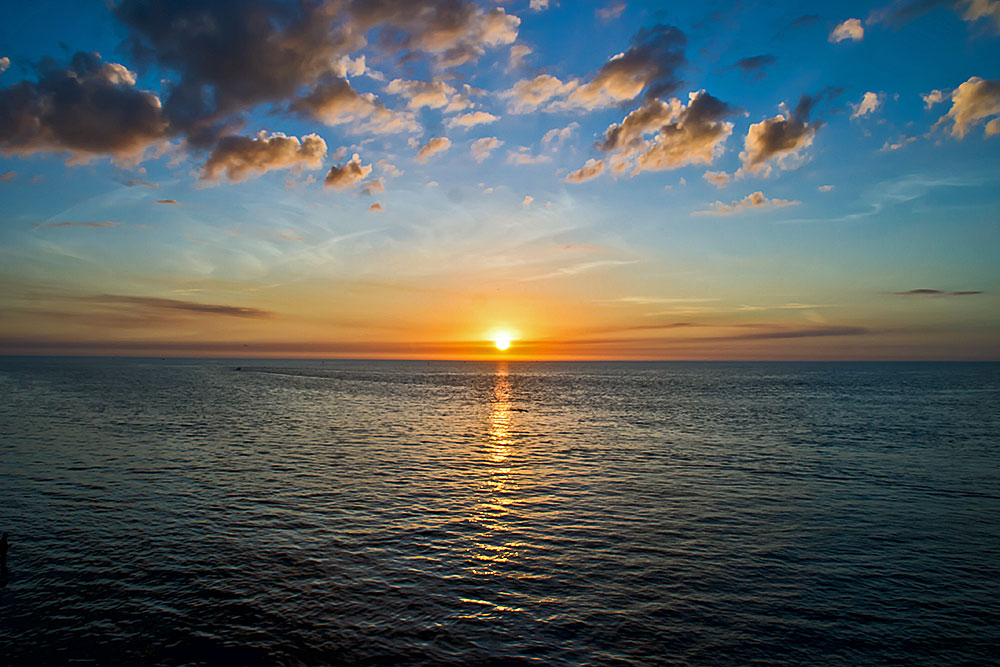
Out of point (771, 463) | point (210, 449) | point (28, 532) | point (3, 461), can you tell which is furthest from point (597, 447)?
point (3, 461)

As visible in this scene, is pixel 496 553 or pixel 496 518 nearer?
pixel 496 553

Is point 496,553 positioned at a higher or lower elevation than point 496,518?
higher

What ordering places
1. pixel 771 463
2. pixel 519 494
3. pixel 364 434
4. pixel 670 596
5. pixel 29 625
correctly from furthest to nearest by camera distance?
pixel 364 434, pixel 771 463, pixel 519 494, pixel 670 596, pixel 29 625

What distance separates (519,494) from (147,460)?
101 feet

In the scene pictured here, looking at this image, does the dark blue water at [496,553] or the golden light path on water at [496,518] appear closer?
the dark blue water at [496,553]

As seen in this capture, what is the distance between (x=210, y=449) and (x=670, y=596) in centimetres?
4384

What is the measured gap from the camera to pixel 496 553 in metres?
23.9

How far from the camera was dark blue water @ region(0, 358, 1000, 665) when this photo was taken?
54.3ft

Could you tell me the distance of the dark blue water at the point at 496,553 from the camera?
54.3 feet

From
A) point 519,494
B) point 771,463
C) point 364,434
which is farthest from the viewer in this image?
point 364,434

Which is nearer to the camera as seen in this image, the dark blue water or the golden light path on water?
the dark blue water

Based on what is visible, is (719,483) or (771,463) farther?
(771,463)

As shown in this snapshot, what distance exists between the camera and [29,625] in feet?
55.7

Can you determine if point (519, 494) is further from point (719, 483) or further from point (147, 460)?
point (147, 460)
